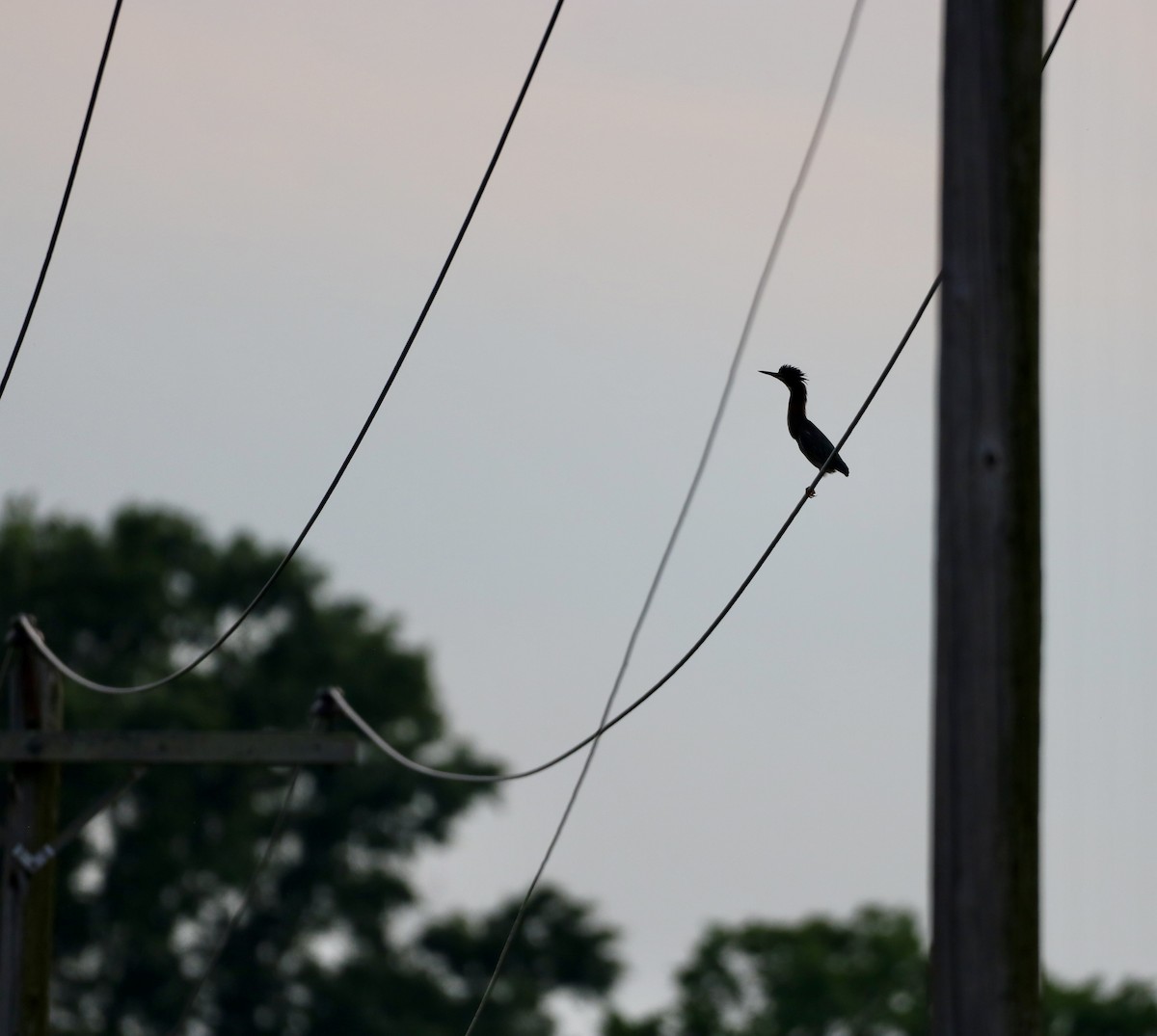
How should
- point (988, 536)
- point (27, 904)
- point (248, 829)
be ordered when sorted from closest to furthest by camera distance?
1. point (988, 536)
2. point (27, 904)
3. point (248, 829)

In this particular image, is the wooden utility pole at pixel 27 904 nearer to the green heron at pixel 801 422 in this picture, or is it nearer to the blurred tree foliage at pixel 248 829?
the green heron at pixel 801 422

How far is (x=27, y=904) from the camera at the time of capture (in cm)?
1200

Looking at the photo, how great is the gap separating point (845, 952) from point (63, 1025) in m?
20.5

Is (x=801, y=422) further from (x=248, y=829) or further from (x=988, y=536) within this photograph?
(x=248, y=829)

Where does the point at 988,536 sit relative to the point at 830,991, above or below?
below

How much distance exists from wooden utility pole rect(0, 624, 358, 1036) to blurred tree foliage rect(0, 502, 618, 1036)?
34.5m

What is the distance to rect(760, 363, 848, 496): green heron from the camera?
14195mm

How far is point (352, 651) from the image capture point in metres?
55.4

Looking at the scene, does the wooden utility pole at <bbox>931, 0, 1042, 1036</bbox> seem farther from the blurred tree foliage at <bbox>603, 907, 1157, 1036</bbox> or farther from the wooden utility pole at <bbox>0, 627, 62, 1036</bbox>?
the blurred tree foliage at <bbox>603, 907, 1157, 1036</bbox>

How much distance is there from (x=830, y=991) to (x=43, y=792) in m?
45.3

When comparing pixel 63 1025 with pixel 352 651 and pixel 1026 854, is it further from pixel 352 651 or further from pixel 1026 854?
pixel 1026 854

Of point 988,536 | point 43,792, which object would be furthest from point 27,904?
point 988,536

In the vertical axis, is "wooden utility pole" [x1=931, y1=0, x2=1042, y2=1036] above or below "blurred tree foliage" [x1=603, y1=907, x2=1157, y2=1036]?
below

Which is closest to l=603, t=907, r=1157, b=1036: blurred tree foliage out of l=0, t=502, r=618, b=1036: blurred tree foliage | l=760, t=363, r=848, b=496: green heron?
l=0, t=502, r=618, b=1036: blurred tree foliage
